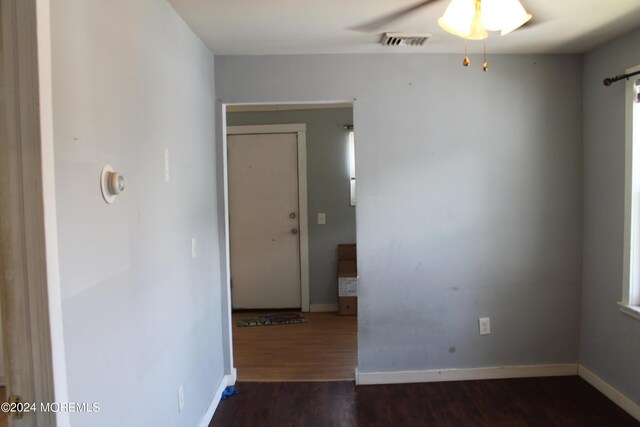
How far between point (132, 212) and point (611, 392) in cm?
304

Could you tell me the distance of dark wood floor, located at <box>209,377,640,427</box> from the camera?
242 centimetres

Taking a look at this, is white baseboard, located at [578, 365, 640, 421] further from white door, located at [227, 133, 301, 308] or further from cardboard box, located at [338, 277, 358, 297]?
white door, located at [227, 133, 301, 308]

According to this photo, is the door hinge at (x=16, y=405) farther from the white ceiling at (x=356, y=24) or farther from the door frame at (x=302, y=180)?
the door frame at (x=302, y=180)

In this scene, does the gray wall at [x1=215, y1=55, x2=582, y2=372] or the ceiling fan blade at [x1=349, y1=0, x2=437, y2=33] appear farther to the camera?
the gray wall at [x1=215, y1=55, x2=582, y2=372]

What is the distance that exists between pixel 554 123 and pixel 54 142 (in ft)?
9.85

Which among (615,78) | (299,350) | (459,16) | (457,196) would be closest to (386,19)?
(459,16)

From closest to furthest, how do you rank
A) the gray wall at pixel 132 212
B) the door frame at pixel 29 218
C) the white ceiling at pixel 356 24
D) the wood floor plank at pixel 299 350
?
the door frame at pixel 29 218 → the gray wall at pixel 132 212 → the white ceiling at pixel 356 24 → the wood floor plank at pixel 299 350

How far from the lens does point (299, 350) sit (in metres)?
3.48

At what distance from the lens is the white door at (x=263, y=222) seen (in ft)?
14.6

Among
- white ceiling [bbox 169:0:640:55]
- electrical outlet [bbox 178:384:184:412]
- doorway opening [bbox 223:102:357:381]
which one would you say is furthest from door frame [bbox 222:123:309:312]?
electrical outlet [bbox 178:384:184:412]

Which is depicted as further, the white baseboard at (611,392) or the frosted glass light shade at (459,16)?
the white baseboard at (611,392)

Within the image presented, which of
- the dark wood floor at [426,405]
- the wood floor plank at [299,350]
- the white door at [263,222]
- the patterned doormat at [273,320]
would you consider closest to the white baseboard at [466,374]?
the dark wood floor at [426,405]

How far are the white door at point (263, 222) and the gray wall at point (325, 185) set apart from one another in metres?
0.18

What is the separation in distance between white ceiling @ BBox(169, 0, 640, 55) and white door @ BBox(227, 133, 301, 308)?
5.87ft
